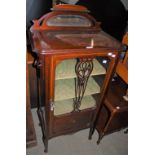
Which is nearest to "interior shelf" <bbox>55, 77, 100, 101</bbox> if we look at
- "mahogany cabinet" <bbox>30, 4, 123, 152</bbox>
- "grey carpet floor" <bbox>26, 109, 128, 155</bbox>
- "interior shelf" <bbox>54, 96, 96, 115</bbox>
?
"mahogany cabinet" <bbox>30, 4, 123, 152</bbox>

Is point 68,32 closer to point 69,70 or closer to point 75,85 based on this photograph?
point 69,70

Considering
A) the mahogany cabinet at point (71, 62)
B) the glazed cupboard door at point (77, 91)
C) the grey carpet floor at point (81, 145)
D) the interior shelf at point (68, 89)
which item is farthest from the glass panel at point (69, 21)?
the grey carpet floor at point (81, 145)

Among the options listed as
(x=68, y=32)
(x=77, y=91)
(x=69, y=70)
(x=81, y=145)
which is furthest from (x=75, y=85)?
(x=81, y=145)

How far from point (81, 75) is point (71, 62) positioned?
172 millimetres

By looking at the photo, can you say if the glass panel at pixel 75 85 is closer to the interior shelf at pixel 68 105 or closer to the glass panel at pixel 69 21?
the interior shelf at pixel 68 105

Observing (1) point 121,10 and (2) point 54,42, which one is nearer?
(2) point 54,42

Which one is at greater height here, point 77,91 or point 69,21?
point 69,21

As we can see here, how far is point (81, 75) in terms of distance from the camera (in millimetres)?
1132

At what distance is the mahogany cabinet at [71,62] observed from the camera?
95 centimetres

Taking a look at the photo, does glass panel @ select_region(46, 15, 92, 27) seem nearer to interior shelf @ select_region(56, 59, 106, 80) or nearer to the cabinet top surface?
the cabinet top surface
